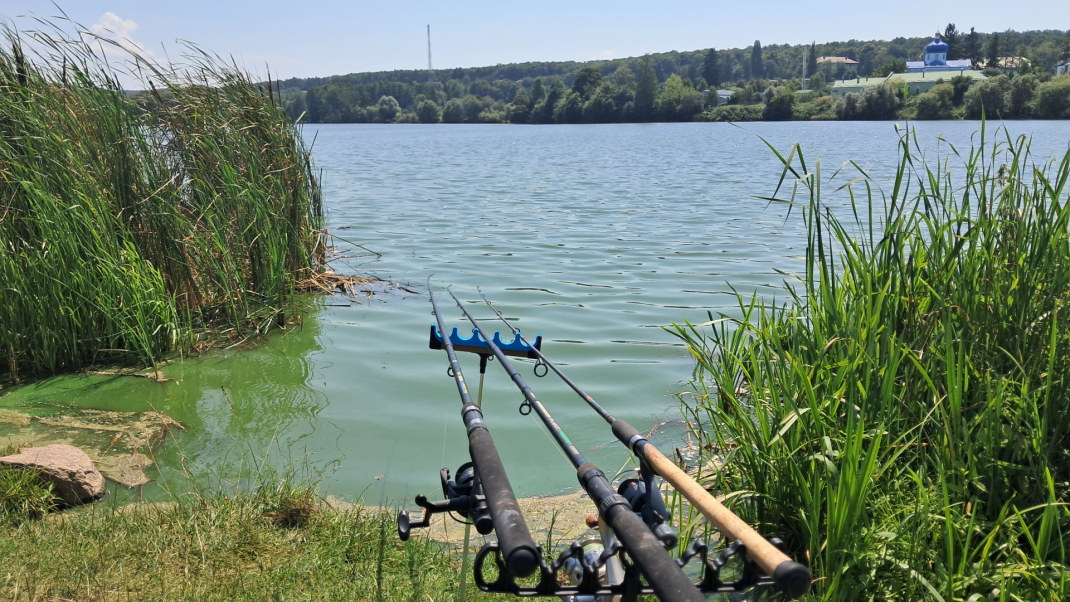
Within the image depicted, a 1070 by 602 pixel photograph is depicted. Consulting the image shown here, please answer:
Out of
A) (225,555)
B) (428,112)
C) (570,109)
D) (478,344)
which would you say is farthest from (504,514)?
(428,112)

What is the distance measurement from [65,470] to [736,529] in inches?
142

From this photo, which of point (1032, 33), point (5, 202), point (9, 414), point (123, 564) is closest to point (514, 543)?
point (123, 564)

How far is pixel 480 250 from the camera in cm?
1215

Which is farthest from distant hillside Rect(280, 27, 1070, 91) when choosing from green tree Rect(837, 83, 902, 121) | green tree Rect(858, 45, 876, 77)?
green tree Rect(837, 83, 902, 121)

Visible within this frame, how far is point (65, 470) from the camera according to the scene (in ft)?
12.7

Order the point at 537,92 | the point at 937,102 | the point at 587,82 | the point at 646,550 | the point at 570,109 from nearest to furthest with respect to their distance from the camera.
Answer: the point at 646,550 → the point at 937,102 → the point at 570,109 → the point at 537,92 → the point at 587,82

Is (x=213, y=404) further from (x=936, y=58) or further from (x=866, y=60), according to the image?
(x=866, y=60)

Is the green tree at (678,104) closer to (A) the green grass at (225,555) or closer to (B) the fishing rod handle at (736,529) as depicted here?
(A) the green grass at (225,555)

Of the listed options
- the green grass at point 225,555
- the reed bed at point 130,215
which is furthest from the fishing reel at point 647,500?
the reed bed at point 130,215

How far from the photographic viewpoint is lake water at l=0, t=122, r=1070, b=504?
506 centimetres

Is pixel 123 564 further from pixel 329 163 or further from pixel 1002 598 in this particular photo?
pixel 329 163

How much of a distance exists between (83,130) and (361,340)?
2856 mm

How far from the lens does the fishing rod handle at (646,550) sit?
1.18 m

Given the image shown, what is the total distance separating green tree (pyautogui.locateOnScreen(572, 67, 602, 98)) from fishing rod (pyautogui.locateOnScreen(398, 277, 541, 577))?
94444 millimetres
